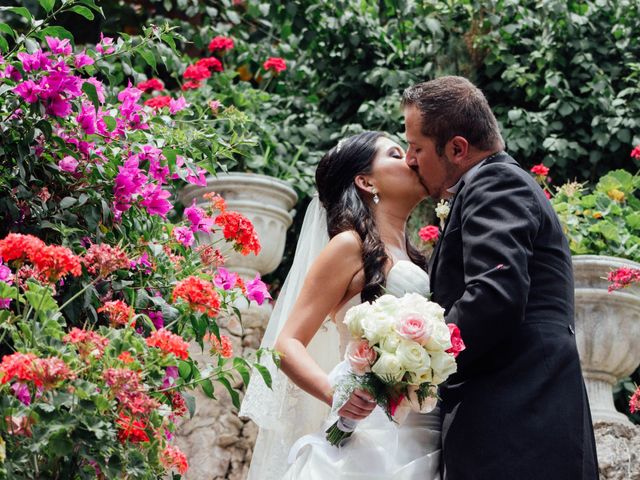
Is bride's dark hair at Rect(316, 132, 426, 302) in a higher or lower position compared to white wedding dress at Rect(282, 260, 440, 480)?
higher

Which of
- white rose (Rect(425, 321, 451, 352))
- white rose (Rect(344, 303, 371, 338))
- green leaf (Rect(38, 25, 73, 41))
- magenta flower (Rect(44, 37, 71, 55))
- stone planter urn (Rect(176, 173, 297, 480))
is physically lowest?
stone planter urn (Rect(176, 173, 297, 480))

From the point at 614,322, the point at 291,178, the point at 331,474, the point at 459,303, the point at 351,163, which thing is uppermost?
the point at 459,303

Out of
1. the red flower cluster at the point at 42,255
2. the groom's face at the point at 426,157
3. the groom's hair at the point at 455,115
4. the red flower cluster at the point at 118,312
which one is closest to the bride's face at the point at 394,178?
the groom's face at the point at 426,157

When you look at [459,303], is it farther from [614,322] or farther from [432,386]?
[614,322]

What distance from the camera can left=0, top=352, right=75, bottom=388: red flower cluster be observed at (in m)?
1.94

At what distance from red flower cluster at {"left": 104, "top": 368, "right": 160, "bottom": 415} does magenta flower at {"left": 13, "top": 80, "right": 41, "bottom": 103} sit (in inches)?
39.2

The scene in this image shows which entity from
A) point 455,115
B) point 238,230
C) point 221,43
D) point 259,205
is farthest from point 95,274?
point 221,43

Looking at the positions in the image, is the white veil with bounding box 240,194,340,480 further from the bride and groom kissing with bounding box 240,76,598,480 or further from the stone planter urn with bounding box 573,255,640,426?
the stone planter urn with bounding box 573,255,640,426

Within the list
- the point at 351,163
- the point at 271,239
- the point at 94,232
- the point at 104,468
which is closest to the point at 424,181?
the point at 351,163

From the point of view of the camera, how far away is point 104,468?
207cm

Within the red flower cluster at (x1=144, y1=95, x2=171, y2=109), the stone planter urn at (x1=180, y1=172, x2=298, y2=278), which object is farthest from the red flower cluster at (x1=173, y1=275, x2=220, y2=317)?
the stone planter urn at (x1=180, y1=172, x2=298, y2=278)

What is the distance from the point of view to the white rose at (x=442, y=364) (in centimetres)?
237

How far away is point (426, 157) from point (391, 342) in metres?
0.76

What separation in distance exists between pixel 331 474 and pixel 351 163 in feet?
3.77
